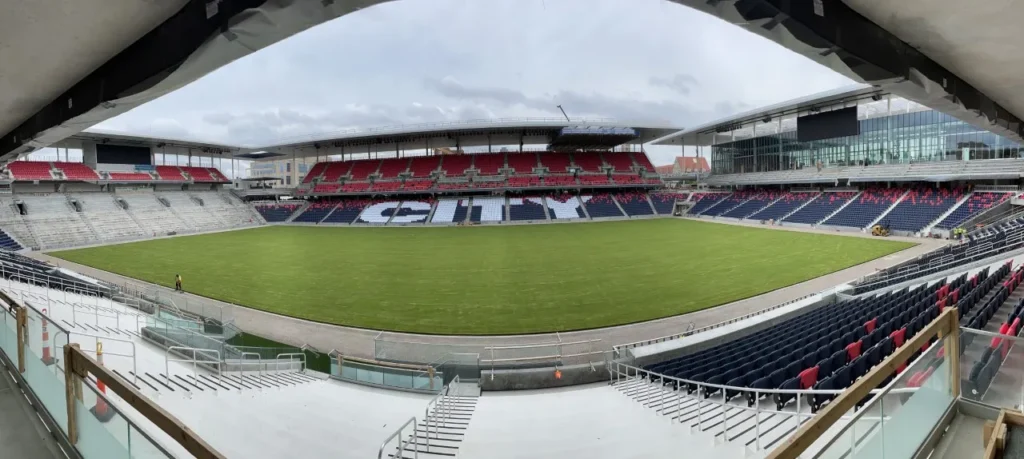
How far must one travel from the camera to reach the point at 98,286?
14.5 metres

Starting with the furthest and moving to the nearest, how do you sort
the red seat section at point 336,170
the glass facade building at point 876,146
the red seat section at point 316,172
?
the red seat section at point 316,172 < the red seat section at point 336,170 < the glass facade building at point 876,146

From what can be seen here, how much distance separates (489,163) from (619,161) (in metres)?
18.5

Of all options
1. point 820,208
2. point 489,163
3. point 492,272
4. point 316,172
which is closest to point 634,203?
point 820,208

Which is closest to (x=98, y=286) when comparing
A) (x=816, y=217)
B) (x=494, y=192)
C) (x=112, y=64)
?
(x=112, y=64)

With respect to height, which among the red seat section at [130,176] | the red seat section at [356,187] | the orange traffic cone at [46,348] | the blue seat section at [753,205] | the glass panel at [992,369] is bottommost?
the glass panel at [992,369]

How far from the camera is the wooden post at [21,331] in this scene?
14.1 ft

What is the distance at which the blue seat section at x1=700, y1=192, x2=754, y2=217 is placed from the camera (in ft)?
167

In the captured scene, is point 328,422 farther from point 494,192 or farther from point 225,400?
point 494,192

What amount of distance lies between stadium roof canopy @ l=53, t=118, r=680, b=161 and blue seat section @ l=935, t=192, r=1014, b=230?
26.5 metres

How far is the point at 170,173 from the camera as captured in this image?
5166cm

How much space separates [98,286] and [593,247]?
23.0m

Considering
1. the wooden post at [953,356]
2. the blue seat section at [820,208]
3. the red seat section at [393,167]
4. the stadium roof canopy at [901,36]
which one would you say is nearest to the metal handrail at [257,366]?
the stadium roof canopy at [901,36]

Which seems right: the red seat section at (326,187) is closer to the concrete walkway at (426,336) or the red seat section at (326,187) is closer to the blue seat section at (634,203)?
the blue seat section at (634,203)

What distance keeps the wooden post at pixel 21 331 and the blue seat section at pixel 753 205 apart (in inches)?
2009
